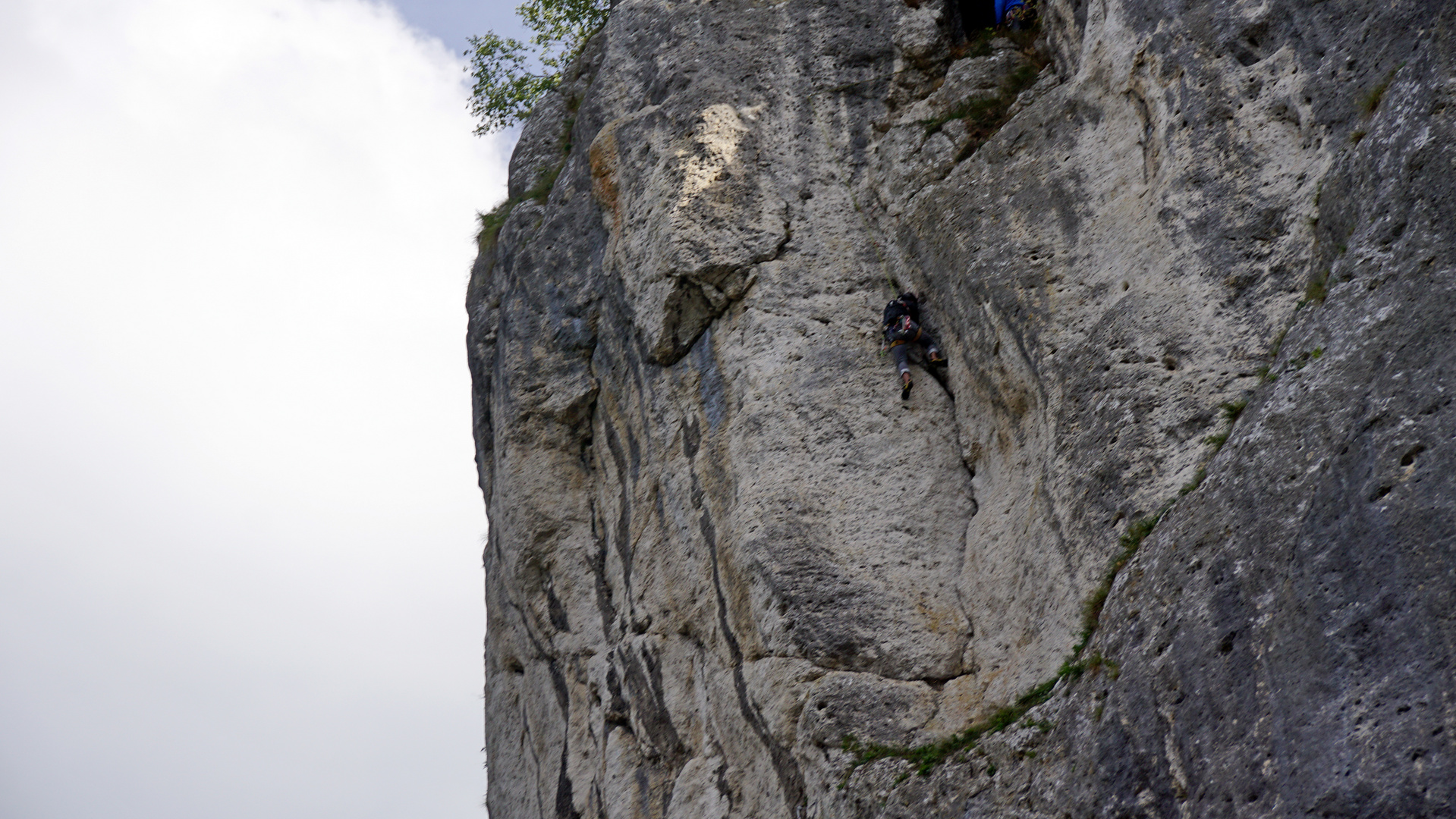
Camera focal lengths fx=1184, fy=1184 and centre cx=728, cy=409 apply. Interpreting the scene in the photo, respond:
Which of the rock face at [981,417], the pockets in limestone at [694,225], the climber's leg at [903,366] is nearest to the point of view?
the rock face at [981,417]

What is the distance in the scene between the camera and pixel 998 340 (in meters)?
A: 11.7

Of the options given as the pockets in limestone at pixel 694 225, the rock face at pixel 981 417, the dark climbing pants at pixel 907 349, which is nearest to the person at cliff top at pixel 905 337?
the dark climbing pants at pixel 907 349

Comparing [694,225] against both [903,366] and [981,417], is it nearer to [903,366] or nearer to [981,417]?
[903,366]

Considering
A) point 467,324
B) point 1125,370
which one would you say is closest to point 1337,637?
point 1125,370

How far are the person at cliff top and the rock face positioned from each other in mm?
261

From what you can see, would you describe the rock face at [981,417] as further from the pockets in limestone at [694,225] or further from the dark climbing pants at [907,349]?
the dark climbing pants at [907,349]

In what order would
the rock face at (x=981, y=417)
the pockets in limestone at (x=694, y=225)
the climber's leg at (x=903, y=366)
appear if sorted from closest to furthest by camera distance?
the rock face at (x=981, y=417)
the climber's leg at (x=903, y=366)
the pockets in limestone at (x=694, y=225)

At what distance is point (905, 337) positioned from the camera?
12.9 metres

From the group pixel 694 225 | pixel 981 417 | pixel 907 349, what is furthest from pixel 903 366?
pixel 694 225

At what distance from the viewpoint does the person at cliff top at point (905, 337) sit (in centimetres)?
1288

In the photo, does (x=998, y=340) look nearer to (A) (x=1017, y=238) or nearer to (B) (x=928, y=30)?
(A) (x=1017, y=238)

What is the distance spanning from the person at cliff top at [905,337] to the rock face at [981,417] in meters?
0.26

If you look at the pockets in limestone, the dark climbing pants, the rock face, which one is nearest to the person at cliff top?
the dark climbing pants

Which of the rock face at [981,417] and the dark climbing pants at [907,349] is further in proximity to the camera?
the dark climbing pants at [907,349]
